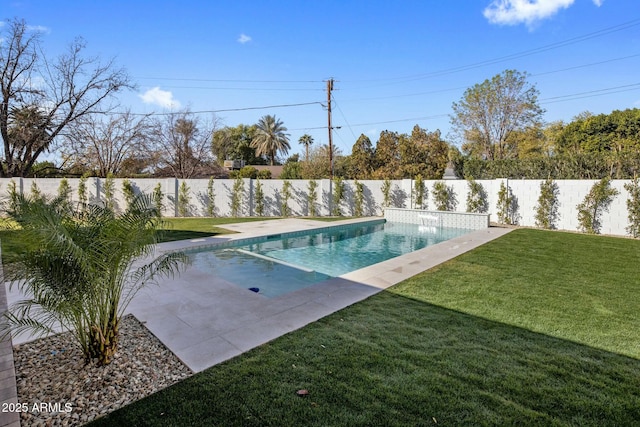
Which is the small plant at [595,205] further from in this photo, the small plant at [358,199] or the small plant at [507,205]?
the small plant at [358,199]

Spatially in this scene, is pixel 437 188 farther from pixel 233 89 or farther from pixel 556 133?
pixel 556 133

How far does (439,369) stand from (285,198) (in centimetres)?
1429

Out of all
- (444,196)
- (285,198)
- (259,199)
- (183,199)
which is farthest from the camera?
(285,198)

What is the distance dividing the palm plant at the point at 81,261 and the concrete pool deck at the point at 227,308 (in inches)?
30.3

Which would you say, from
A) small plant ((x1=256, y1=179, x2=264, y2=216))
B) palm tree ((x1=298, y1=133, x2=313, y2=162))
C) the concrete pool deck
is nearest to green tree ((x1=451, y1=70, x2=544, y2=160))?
palm tree ((x1=298, y1=133, x2=313, y2=162))

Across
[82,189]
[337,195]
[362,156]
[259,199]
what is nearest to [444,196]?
[337,195]

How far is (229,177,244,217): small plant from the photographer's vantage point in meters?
16.4

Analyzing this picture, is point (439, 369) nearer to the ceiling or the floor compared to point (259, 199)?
nearer to the floor

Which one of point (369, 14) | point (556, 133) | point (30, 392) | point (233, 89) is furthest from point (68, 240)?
point (556, 133)

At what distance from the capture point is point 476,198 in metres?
14.5

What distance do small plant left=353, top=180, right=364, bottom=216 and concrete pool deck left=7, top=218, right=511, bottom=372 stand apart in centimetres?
1000

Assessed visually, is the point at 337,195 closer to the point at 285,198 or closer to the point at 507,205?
the point at 285,198

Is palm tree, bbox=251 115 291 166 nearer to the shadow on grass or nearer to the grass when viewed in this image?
the grass

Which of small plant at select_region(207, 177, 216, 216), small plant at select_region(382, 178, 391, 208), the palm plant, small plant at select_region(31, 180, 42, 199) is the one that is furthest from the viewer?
small plant at select_region(382, 178, 391, 208)
